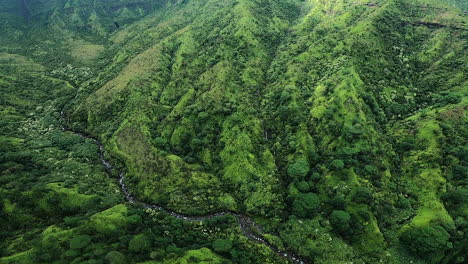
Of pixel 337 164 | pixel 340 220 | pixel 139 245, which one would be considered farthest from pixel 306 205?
pixel 139 245

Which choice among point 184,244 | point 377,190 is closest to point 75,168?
point 184,244

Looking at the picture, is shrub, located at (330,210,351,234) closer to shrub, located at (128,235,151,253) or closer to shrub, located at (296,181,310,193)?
shrub, located at (296,181,310,193)

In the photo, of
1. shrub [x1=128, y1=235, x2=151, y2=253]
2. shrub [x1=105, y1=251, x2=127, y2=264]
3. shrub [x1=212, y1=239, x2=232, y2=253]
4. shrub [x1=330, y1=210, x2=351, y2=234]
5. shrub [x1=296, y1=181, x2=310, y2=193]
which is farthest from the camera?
shrub [x1=296, y1=181, x2=310, y2=193]

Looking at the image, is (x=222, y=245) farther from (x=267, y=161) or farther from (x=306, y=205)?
(x=267, y=161)

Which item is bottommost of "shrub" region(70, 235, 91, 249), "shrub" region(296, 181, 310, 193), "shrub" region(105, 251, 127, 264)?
"shrub" region(296, 181, 310, 193)

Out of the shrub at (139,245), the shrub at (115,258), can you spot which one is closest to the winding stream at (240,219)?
the shrub at (139,245)

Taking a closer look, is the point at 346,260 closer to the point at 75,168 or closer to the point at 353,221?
the point at 353,221

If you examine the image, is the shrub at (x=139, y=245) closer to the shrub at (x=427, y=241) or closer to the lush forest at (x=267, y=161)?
the lush forest at (x=267, y=161)

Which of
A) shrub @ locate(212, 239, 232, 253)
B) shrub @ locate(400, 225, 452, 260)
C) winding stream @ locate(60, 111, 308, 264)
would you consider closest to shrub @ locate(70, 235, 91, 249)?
winding stream @ locate(60, 111, 308, 264)
